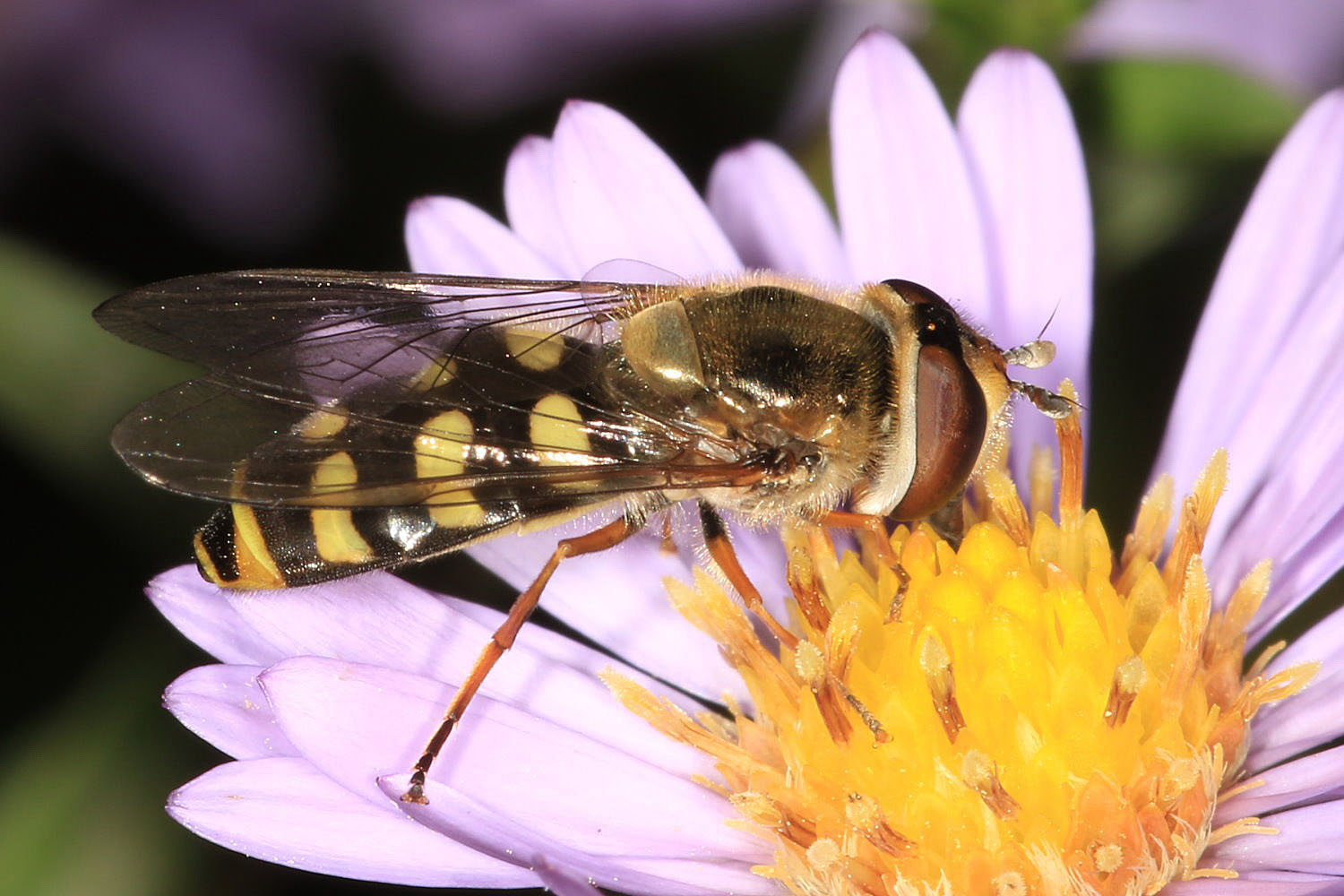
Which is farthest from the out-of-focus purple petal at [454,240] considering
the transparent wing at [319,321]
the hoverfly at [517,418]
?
the hoverfly at [517,418]

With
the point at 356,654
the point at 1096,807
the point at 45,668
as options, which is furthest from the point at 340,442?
the point at 45,668

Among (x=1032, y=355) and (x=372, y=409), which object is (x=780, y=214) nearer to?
(x=1032, y=355)

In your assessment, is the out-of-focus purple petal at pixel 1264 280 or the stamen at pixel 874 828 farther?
the out-of-focus purple petal at pixel 1264 280

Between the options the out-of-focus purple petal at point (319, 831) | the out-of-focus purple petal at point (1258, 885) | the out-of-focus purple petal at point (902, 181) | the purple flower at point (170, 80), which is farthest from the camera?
the purple flower at point (170, 80)

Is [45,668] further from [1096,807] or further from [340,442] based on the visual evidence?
[1096,807]

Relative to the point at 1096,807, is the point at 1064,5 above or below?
Result: above

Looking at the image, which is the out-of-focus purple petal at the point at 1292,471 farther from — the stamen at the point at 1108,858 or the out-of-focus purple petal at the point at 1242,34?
the out-of-focus purple petal at the point at 1242,34
